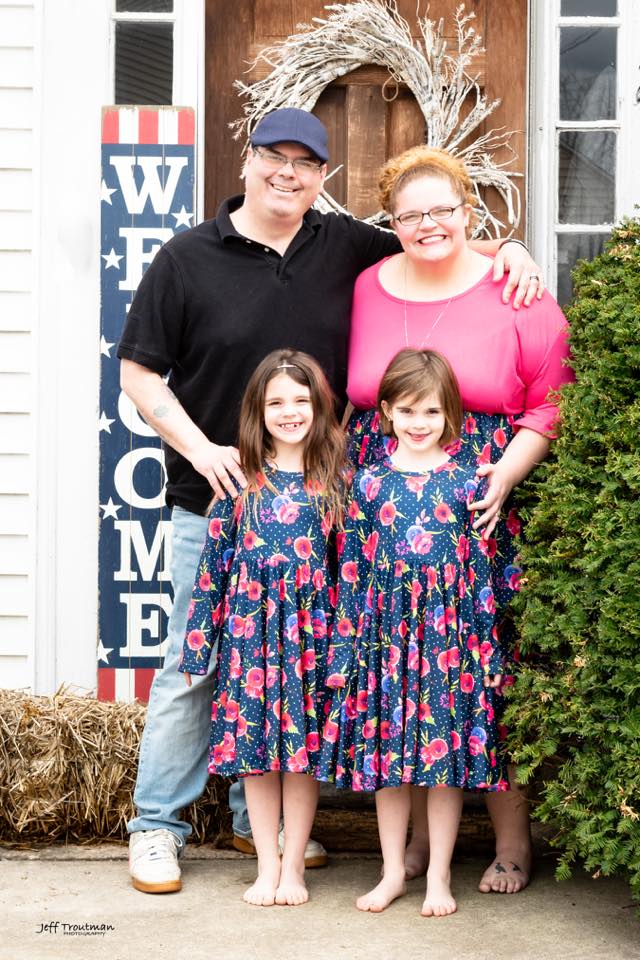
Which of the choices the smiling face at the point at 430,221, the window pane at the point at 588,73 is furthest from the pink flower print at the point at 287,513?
the window pane at the point at 588,73

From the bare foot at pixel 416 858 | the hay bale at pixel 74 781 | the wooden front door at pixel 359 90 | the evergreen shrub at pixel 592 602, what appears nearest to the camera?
the evergreen shrub at pixel 592 602

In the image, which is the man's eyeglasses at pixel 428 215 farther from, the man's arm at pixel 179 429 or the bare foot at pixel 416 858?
the bare foot at pixel 416 858

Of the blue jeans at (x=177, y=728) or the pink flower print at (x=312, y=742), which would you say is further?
the blue jeans at (x=177, y=728)

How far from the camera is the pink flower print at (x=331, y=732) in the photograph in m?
2.87

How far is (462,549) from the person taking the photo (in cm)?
287

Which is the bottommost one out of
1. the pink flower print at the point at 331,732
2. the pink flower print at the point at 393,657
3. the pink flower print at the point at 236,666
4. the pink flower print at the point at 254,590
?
the pink flower print at the point at 331,732

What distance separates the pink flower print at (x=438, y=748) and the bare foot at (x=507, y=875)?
0.46 metres

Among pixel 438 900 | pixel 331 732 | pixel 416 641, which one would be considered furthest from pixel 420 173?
pixel 438 900

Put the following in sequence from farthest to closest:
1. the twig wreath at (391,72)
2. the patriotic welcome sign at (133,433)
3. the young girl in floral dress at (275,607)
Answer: the twig wreath at (391,72), the patriotic welcome sign at (133,433), the young girl in floral dress at (275,607)

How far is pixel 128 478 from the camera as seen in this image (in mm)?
3812

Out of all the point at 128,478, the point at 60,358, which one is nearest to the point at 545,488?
the point at 128,478

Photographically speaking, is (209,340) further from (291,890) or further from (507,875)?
(507,875)

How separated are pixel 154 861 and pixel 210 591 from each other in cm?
72

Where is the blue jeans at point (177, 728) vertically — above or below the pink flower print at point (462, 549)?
below
